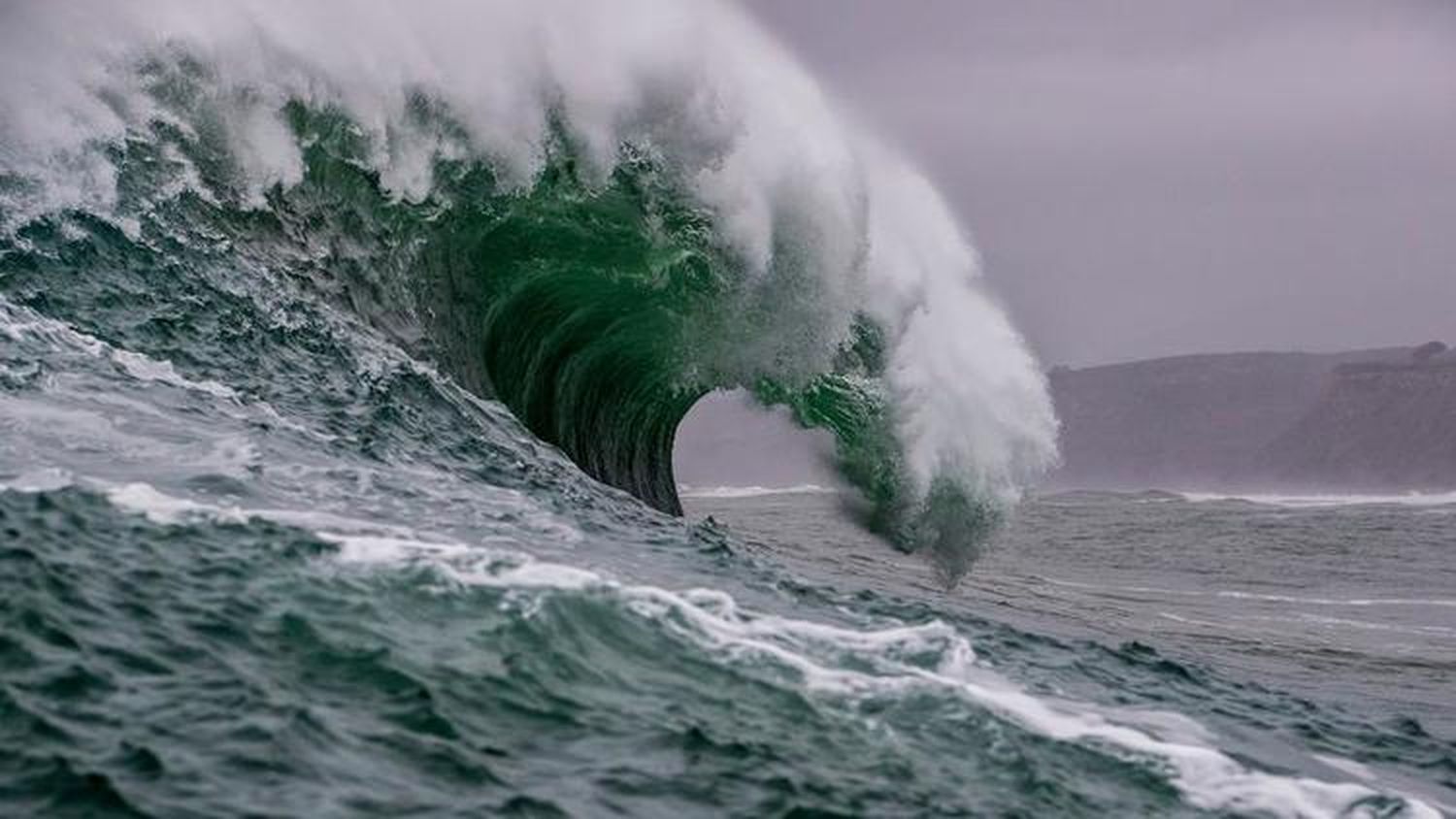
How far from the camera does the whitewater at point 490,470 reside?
5.77m

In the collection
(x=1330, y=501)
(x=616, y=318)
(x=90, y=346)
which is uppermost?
(x=1330, y=501)

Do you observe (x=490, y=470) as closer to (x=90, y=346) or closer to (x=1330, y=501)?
(x=90, y=346)

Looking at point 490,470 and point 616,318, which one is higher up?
point 616,318

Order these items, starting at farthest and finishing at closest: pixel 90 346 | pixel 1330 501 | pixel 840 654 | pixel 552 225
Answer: pixel 1330 501 < pixel 552 225 < pixel 90 346 < pixel 840 654

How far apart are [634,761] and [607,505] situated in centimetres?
520

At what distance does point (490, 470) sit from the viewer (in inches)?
416

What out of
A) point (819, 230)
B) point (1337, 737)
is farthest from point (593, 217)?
point (1337, 737)

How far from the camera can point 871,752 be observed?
624cm

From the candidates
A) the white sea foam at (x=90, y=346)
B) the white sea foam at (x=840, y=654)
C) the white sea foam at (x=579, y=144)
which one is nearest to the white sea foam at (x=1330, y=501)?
the white sea foam at (x=579, y=144)

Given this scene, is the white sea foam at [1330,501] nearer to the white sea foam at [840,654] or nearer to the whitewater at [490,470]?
the whitewater at [490,470]

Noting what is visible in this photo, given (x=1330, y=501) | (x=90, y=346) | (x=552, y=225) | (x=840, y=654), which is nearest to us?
(x=840, y=654)

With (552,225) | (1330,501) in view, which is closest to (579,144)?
(552,225)

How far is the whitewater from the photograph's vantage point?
5.77 metres

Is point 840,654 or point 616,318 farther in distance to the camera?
point 616,318
